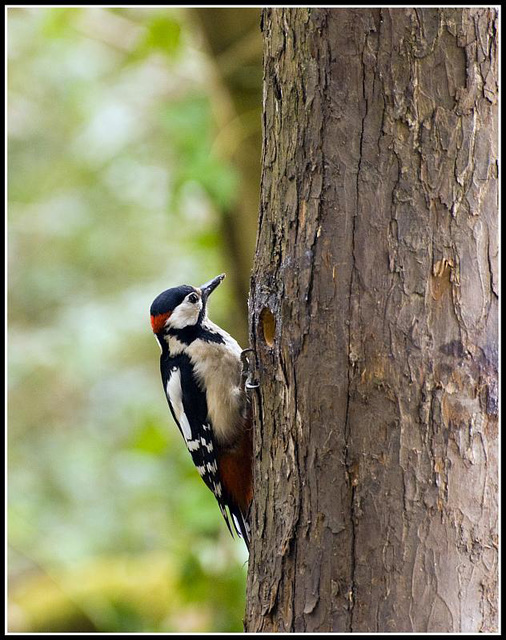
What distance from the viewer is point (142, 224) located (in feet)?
22.4

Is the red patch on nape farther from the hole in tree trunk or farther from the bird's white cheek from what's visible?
the hole in tree trunk

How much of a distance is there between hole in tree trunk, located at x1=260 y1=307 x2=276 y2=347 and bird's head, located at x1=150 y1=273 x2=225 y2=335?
1.07m

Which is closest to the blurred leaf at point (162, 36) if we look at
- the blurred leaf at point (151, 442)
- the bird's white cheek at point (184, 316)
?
the bird's white cheek at point (184, 316)

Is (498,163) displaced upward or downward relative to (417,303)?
upward

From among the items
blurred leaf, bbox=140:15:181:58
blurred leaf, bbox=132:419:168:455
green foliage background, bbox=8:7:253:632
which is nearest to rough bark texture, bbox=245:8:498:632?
blurred leaf, bbox=140:15:181:58

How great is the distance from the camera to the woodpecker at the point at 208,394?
9.91 feet

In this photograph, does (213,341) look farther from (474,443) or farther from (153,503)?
(153,503)

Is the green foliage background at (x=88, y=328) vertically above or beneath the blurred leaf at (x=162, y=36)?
beneath

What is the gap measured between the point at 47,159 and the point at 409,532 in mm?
5549

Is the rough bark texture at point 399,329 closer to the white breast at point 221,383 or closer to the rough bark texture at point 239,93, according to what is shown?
the white breast at point 221,383

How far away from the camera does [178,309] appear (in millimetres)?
3176

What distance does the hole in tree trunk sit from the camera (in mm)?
2104

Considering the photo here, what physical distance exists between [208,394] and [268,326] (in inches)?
39.3

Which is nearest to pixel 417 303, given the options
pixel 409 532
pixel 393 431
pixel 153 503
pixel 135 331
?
pixel 393 431
